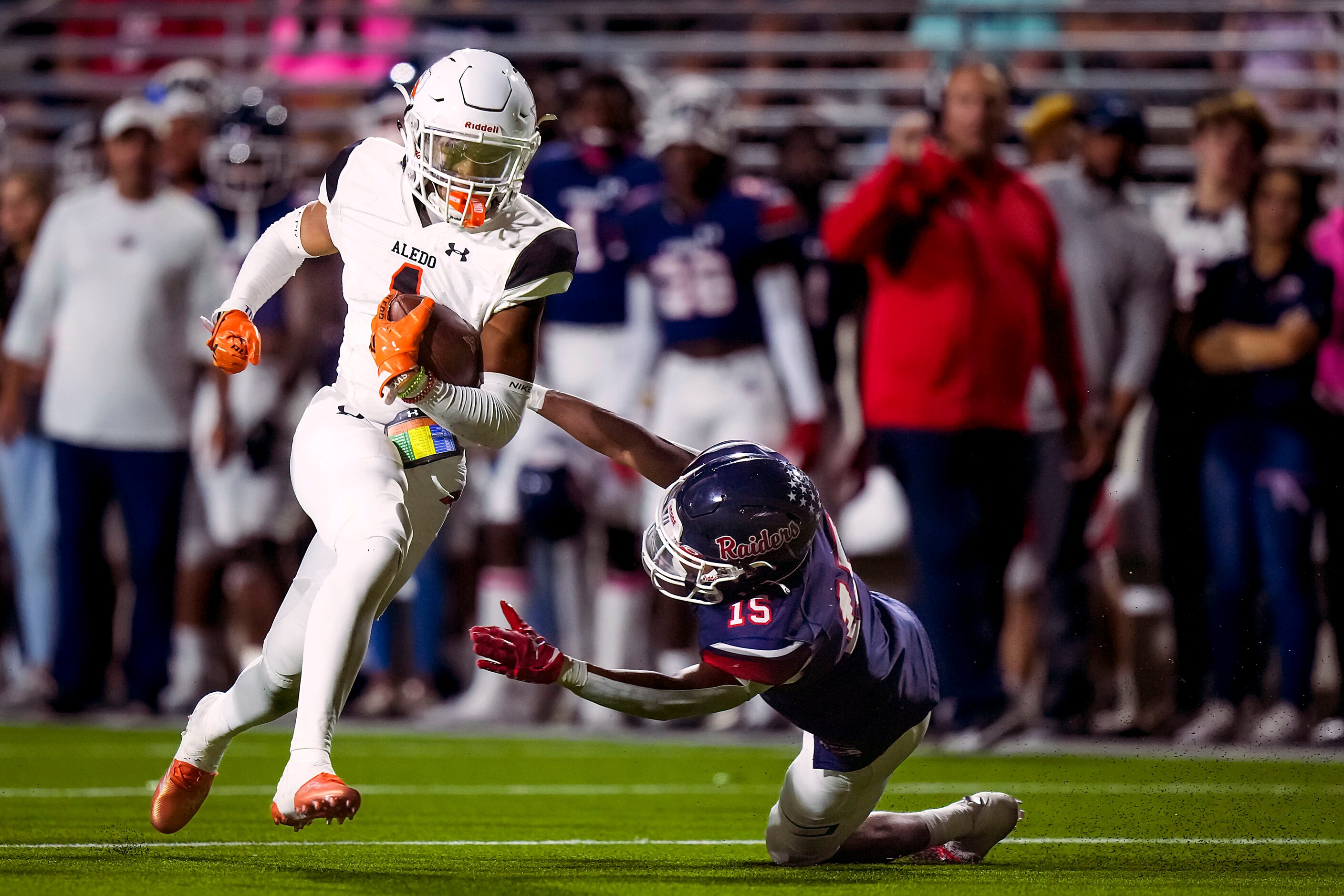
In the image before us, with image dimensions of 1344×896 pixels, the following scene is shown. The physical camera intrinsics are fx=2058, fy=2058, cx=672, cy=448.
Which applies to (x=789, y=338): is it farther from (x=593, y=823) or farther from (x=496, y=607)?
(x=593, y=823)

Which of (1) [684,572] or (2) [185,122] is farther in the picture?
(2) [185,122]

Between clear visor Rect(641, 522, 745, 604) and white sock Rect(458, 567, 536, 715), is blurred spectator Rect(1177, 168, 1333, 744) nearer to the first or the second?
white sock Rect(458, 567, 536, 715)

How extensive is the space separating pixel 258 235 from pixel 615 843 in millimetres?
4558

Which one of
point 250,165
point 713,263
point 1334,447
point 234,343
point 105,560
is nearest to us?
point 234,343

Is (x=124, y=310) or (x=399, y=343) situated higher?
(x=399, y=343)

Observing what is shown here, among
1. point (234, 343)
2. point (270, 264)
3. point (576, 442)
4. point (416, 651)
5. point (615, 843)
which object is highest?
point (270, 264)

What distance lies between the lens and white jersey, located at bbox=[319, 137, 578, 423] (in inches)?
189

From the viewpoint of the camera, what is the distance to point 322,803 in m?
3.95

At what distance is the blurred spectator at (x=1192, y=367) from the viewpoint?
25.5ft

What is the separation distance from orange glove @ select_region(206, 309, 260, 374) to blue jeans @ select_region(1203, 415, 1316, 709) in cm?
423

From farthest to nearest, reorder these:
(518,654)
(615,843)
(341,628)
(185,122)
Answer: (185,122) → (615,843) → (341,628) → (518,654)

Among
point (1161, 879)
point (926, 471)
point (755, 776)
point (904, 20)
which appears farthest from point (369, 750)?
point (904, 20)

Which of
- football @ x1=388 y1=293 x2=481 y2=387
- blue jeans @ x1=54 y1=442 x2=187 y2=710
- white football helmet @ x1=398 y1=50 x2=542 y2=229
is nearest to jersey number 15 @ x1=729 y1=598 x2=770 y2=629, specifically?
football @ x1=388 y1=293 x2=481 y2=387

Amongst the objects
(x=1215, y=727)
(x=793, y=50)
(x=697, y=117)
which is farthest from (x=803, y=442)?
(x=793, y=50)
